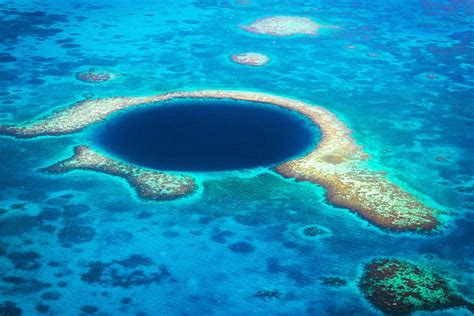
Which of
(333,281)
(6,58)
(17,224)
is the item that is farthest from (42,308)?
(6,58)

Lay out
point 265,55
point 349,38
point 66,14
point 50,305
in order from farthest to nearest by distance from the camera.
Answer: point 66,14
point 349,38
point 265,55
point 50,305

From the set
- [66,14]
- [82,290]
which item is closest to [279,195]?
[82,290]

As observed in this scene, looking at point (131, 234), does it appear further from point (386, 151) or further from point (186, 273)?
point (386, 151)

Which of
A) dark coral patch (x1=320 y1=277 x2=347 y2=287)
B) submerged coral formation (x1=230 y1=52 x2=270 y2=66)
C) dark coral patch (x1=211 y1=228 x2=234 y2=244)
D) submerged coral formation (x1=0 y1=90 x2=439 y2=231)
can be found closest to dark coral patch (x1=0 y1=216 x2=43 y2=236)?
submerged coral formation (x1=0 y1=90 x2=439 y2=231)

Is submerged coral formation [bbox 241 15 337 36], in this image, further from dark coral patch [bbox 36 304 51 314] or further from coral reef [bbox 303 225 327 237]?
dark coral patch [bbox 36 304 51 314]

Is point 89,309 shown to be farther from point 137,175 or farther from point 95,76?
point 95,76
